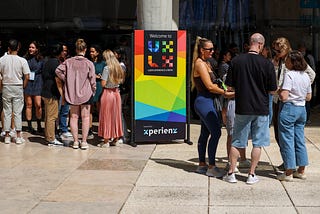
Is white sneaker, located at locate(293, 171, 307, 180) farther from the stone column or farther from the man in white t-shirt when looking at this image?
the man in white t-shirt

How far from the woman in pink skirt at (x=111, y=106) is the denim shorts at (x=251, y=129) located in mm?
2993

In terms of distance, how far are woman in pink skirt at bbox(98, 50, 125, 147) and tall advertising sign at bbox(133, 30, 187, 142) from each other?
282mm

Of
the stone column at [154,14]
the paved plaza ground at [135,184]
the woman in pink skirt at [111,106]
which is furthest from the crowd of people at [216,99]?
the stone column at [154,14]

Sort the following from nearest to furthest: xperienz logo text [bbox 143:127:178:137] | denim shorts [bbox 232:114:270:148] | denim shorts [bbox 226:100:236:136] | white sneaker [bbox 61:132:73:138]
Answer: denim shorts [bbox 232:114:270:148] → denim shorts [bbox 226:100:236:136] → xperienz logo text [bbox 143:127:178:137] → white sneaker [bbox 61:132:73:138]

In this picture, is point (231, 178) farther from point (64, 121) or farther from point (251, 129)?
point (64, 121)

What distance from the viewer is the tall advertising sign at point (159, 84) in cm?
991

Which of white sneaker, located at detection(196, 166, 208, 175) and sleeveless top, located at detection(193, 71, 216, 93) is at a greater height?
sleeveless top, located at detection(193, 71, 216, 93)

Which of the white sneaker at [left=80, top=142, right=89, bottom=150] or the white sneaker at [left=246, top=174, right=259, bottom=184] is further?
the white sneaker at [left=80, top=142, right=89, bottom=150]

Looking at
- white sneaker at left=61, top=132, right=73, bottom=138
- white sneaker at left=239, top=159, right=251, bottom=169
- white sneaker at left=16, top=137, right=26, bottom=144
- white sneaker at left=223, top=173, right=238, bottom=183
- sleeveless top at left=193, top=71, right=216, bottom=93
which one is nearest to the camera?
white sneaker at left=223, top=173, right=238, bottom=183

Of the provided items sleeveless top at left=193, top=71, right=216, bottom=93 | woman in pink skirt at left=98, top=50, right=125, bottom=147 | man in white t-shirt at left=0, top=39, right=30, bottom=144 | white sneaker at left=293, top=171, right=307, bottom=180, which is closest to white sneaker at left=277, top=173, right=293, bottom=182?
white sneaker at left=293, top=171, right=307, bottom=180

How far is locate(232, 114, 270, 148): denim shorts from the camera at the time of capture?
7.35 metres

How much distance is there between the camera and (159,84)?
395 inches

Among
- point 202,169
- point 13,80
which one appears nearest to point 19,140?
point 13,80

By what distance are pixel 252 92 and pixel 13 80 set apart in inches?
175
